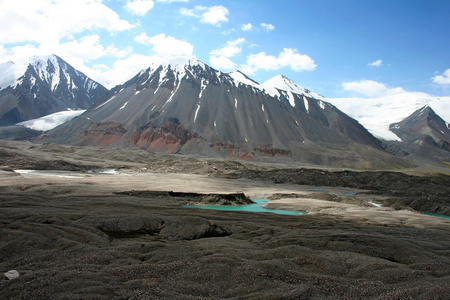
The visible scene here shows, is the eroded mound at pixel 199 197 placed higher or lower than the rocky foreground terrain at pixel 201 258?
lower

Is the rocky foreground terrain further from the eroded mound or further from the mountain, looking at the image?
the mountain

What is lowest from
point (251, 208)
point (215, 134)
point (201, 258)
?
point (251, 208)

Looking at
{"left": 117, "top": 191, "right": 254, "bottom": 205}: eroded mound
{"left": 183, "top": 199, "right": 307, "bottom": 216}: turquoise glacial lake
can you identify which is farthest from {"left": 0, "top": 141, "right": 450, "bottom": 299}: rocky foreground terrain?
{"left": 117, "top": 191, "right": 254, "bottom": 205}: eroded mound

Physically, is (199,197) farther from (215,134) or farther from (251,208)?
(215,134)

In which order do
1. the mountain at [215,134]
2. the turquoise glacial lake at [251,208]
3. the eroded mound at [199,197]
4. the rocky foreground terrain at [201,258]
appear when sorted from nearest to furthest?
the rocky foreground terrain at [201,258], the turquoise glacial lake at [251,208], the eroded mound at [199,197], the mountain at [215,134]

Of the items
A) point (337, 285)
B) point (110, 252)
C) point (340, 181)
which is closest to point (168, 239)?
point (110, 252)

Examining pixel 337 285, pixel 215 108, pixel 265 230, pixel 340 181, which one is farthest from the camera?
pixel 215 108

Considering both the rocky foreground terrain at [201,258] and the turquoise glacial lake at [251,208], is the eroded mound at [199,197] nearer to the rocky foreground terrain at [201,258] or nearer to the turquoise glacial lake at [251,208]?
the turquoise glacial lake at [251,208]

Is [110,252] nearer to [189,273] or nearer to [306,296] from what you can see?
[189,273]

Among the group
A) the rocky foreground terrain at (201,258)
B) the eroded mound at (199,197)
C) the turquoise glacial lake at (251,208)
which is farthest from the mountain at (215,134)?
the rocky foreground terrain at (201,258)


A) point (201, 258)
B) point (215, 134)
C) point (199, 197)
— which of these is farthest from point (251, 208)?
point (215, 134)

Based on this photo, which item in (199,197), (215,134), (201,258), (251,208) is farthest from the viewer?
(215,134)
